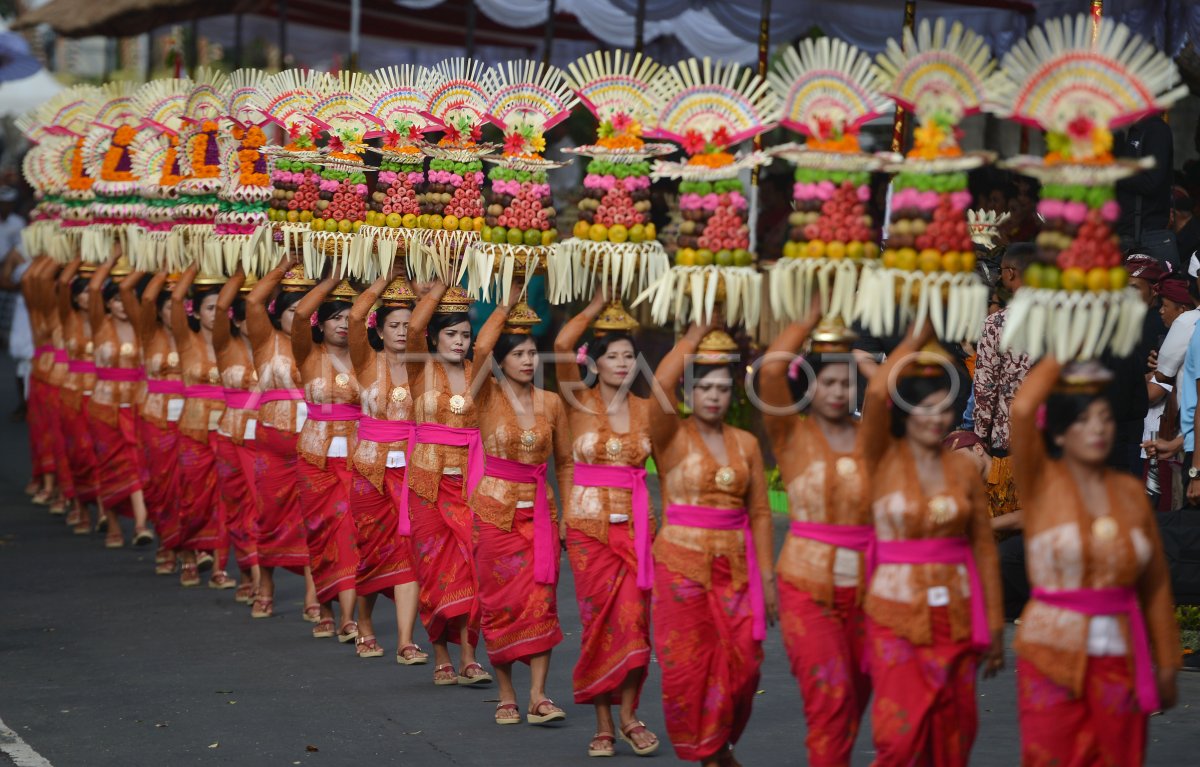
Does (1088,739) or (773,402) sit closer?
(1088,739)

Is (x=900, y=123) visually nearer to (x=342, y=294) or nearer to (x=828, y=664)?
(x=342, y=294)

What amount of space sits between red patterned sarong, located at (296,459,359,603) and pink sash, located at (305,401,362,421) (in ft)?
0.69

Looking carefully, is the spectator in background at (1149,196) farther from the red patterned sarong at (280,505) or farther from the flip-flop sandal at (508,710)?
the red patterned sarong at (280,505)

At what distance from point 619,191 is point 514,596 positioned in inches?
67.3

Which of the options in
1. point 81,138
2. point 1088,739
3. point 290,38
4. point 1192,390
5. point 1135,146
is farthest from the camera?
point 290,38

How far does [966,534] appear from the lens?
5.07m

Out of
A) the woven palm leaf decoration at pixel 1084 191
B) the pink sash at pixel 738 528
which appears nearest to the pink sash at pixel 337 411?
the pink sash at pixel 738 528

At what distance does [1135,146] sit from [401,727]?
4447 mm

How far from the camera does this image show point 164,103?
34.6ft

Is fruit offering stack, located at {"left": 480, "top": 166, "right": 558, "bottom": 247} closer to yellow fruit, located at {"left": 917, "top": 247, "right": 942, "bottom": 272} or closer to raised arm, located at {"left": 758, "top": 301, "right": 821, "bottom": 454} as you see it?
raised arm, located at {"left": 758, "top": 301, "right": 821, "bottom": 454}

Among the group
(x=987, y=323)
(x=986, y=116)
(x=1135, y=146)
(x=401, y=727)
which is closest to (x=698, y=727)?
(x=401, y=727)

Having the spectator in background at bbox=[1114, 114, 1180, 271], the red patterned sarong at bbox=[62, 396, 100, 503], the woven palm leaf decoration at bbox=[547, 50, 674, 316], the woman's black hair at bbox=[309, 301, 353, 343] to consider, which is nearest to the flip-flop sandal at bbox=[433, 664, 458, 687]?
the woman's black hair at bbox=[309, 301, 353, 343]

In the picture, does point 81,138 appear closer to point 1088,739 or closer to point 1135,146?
point 1135,146

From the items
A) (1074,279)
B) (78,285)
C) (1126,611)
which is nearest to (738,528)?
(1126,611)
